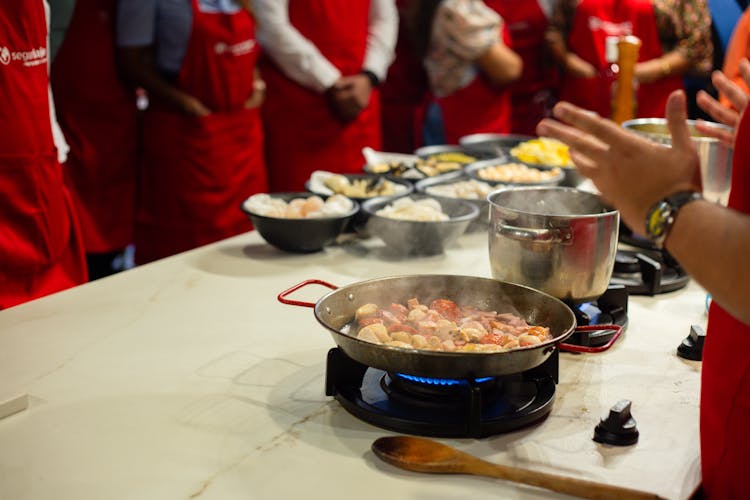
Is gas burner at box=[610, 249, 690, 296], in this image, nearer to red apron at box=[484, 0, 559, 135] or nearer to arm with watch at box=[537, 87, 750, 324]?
arm with watch at box=[537, 87, 750, 324]

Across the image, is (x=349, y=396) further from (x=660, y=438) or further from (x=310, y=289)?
(x=310, y=289)

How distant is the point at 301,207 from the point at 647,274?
0.84m

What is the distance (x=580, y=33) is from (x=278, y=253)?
9.05 feet

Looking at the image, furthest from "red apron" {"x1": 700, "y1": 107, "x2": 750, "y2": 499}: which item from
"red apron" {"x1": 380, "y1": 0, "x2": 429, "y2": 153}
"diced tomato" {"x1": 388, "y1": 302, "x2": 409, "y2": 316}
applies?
"red apron" {"x1": 380, "y1": 0, "x2": 429, "y2": 153}

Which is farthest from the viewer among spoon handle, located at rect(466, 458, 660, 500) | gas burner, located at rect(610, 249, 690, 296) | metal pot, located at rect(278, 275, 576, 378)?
gas burner, located at rect(610, 249, 690, 296)

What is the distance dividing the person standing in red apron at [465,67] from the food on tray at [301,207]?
200cm

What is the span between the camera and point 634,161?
97 centimetres

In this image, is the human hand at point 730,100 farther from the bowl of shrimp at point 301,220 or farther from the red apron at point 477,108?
the red apron at point 477,108

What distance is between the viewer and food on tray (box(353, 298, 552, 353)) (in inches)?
47.7

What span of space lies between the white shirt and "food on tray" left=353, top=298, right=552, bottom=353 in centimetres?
235

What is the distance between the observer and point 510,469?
1.02 metres

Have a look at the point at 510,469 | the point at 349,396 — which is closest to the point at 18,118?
the point at 349,396

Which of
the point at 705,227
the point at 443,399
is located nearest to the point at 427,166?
the point at 443,399

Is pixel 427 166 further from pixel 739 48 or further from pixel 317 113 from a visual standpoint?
pixel 739 48
